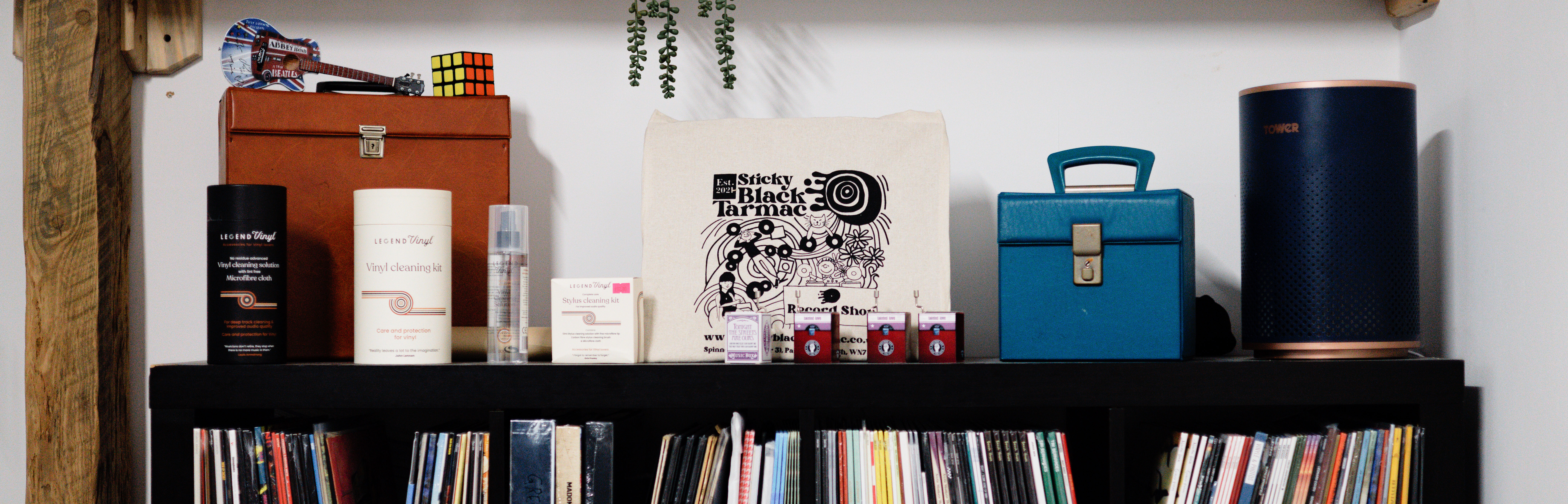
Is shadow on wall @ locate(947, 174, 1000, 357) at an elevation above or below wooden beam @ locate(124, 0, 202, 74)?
below

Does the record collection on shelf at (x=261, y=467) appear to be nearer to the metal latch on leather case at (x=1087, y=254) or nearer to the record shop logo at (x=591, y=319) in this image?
the record shop logo at (x=591, y=319)

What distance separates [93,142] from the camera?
1.24m

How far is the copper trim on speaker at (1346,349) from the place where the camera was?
104 centimetres

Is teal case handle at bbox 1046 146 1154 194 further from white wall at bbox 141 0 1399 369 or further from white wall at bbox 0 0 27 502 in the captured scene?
white wall at bbox 0 0 27 502

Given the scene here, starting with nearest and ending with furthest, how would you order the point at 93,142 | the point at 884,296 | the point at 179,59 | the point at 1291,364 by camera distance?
the point at 1291,364, the point at 884,296, the point at 93,142, the point at 179,59

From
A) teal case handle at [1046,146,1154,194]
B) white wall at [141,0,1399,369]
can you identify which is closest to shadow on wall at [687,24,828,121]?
white wall at [141,0,1399,369]

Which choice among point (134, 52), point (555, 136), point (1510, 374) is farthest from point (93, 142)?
point (1510, 374)

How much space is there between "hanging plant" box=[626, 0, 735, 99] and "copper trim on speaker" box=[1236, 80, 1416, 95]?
2.37 ft

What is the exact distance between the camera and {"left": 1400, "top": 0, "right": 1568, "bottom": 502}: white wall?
0.97 m

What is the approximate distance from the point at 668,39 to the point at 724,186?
0.26 metres

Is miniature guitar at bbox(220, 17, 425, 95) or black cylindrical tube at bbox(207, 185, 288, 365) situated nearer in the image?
black cylindrical tube at bbox(207, 185, 288, 365)

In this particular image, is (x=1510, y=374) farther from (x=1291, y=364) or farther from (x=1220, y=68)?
(x=1220, y=68)

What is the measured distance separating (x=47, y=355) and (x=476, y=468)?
2.26ft

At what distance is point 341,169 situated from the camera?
1159 mm
